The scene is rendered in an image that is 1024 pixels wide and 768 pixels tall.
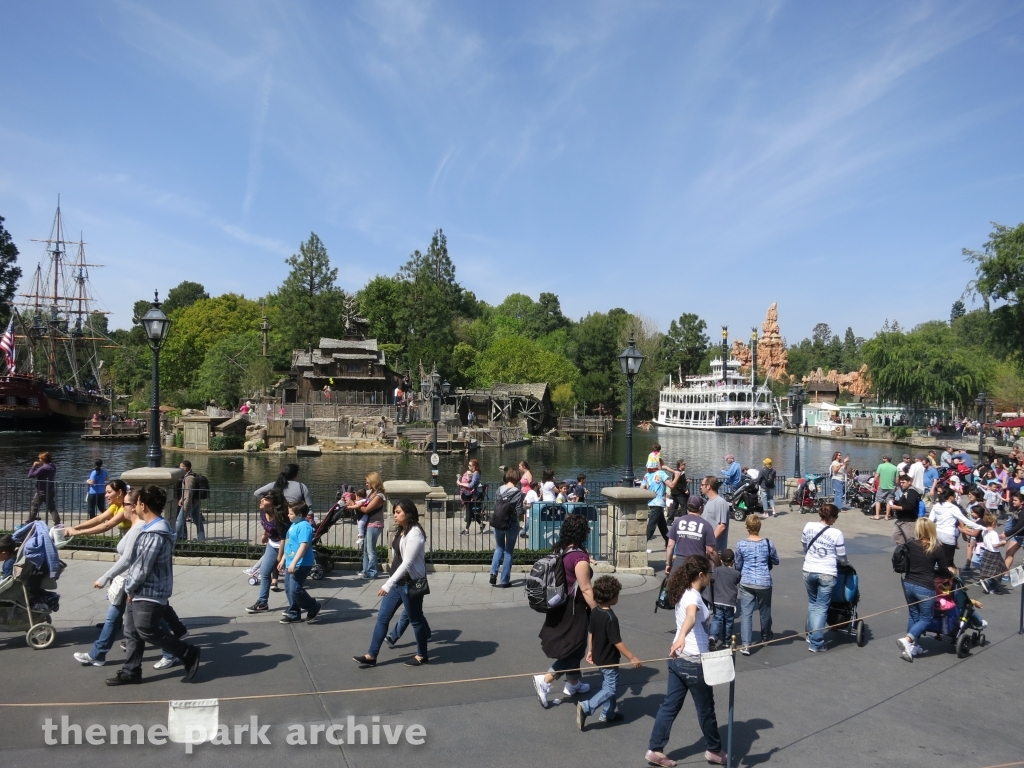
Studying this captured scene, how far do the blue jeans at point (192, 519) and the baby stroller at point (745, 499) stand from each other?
37.5ft

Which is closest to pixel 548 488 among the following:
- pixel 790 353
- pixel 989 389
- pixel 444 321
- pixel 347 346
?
pixel 347 346

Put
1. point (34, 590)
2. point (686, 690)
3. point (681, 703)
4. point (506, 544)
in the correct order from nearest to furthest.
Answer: point (681, 703), point (686, 690), point (34, 590), point (506, 544)

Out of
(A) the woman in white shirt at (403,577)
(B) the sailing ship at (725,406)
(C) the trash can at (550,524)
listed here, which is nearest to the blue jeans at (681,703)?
(A) the woman in white shirt at (403,577)

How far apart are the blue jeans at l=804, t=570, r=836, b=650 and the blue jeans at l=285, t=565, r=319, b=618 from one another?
19.6ft

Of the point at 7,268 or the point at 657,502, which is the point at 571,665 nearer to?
the point at 657,502

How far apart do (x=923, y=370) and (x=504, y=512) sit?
67895 millimetres

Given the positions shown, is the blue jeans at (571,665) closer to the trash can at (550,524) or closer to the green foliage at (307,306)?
the trash can at (550,524)

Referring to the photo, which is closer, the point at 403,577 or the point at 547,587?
the point at 547,587

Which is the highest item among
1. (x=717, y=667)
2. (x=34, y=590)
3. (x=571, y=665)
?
(x=717, y=667)

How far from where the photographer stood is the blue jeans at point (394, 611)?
6773 millimetres

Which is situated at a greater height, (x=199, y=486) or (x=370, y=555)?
(x=199, y=486)

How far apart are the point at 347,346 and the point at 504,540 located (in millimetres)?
54092

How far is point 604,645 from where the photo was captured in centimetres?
573

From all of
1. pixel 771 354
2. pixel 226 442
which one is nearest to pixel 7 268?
pixel 226 442
